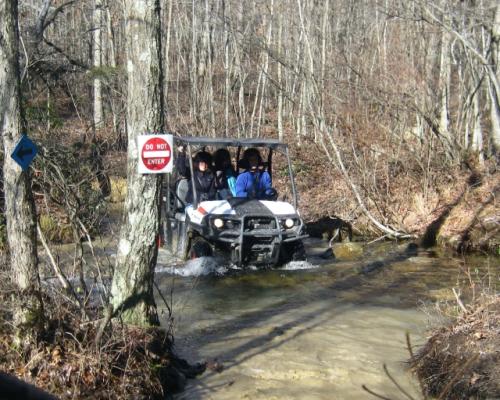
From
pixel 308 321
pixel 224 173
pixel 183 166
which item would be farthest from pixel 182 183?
pixel 308 321

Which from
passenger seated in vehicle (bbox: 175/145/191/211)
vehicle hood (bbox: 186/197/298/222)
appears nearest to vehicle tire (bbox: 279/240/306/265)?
vehicle hood (bbox: 186/197/298/222)

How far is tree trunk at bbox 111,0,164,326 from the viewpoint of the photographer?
5.46m

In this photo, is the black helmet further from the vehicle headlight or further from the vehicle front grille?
the vehicle headlight

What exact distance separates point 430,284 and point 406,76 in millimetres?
7319

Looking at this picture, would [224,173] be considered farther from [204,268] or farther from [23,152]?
[23,152]

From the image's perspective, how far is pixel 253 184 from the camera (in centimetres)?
1153

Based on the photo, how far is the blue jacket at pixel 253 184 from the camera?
37.5 feet

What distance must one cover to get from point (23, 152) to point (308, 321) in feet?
14.0

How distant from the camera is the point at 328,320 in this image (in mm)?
8188

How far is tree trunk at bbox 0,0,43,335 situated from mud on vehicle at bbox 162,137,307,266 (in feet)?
17.1

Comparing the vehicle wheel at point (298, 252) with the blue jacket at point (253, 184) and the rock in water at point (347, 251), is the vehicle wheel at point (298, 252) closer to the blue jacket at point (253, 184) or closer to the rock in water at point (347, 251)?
the blue jacket at point (253, 184)

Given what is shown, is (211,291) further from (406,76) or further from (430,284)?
(406,76)

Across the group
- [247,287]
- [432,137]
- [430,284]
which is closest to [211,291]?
[247,287]

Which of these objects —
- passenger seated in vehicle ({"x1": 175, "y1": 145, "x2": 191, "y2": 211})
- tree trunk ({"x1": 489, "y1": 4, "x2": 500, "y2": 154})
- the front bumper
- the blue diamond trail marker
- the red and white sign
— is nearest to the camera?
the blue diamond trail marker
